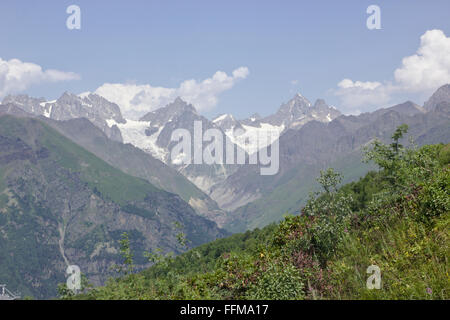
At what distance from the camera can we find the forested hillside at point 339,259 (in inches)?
542

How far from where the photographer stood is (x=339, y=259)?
17.3 metres

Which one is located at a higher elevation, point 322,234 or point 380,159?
point 380,159

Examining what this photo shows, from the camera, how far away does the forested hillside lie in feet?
45.1

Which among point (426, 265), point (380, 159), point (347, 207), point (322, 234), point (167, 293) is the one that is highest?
point (380, 159)
